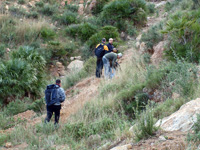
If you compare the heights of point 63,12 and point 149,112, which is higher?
point 63,12

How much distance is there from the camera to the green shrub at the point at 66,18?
2003 centimetres

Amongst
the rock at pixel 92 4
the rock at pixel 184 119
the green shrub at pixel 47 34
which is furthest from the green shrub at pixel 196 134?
the rock at pixel 92 4

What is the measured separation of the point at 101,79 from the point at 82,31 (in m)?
7.92

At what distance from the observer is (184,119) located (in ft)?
14.0

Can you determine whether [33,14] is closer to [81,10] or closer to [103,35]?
[81,10]

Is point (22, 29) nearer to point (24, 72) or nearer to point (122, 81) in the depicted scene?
point (24, 72)

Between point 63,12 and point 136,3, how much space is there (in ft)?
22.0

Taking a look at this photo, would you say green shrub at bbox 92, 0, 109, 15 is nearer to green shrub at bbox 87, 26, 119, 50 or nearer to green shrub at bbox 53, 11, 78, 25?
green shrub at bbox 53, 11, 78, 25

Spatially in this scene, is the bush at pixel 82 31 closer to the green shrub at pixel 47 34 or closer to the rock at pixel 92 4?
the green shrub at pixel 47 34

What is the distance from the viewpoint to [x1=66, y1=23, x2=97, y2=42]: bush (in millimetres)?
17406

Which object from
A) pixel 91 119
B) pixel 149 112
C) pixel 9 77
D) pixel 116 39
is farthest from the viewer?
pixel 116 39

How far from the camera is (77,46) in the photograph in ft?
56.7

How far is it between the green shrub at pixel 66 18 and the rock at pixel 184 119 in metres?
16.4

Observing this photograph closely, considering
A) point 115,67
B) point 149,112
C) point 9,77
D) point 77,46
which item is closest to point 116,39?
point 77,46
